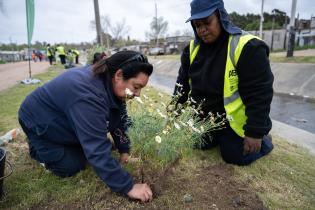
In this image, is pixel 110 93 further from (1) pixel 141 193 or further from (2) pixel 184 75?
(2) pixel 184 75

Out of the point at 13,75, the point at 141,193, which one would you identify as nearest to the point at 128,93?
the point at 141,193

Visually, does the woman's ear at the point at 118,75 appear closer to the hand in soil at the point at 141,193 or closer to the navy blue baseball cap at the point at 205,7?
the hand in soil at the point at 141,193

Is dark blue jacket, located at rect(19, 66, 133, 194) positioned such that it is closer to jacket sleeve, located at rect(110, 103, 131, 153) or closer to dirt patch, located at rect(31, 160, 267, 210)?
dirt patch, located at rect(31, 160, 267, 210)

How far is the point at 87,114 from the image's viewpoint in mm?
1744

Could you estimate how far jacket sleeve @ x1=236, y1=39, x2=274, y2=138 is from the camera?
7.54 ft

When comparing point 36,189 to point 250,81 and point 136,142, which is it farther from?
point 250,81

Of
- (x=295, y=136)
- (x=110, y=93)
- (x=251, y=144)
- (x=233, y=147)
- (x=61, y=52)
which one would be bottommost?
(x=295, y=136)

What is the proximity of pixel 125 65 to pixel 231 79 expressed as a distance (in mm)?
1138

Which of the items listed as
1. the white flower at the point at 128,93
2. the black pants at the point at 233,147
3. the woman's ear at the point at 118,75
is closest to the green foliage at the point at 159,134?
the white flower at the point at 128,93

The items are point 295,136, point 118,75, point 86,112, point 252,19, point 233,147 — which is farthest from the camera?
point 252,19

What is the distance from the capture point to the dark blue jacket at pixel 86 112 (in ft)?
5.74

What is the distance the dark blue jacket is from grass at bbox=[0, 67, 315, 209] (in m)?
0.32

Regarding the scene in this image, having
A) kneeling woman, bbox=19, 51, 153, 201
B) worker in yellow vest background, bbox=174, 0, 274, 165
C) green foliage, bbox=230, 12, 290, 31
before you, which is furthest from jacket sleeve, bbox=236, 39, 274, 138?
green foliage, bbox=230, 12, 290, 31

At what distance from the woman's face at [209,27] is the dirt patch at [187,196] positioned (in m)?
1.29
